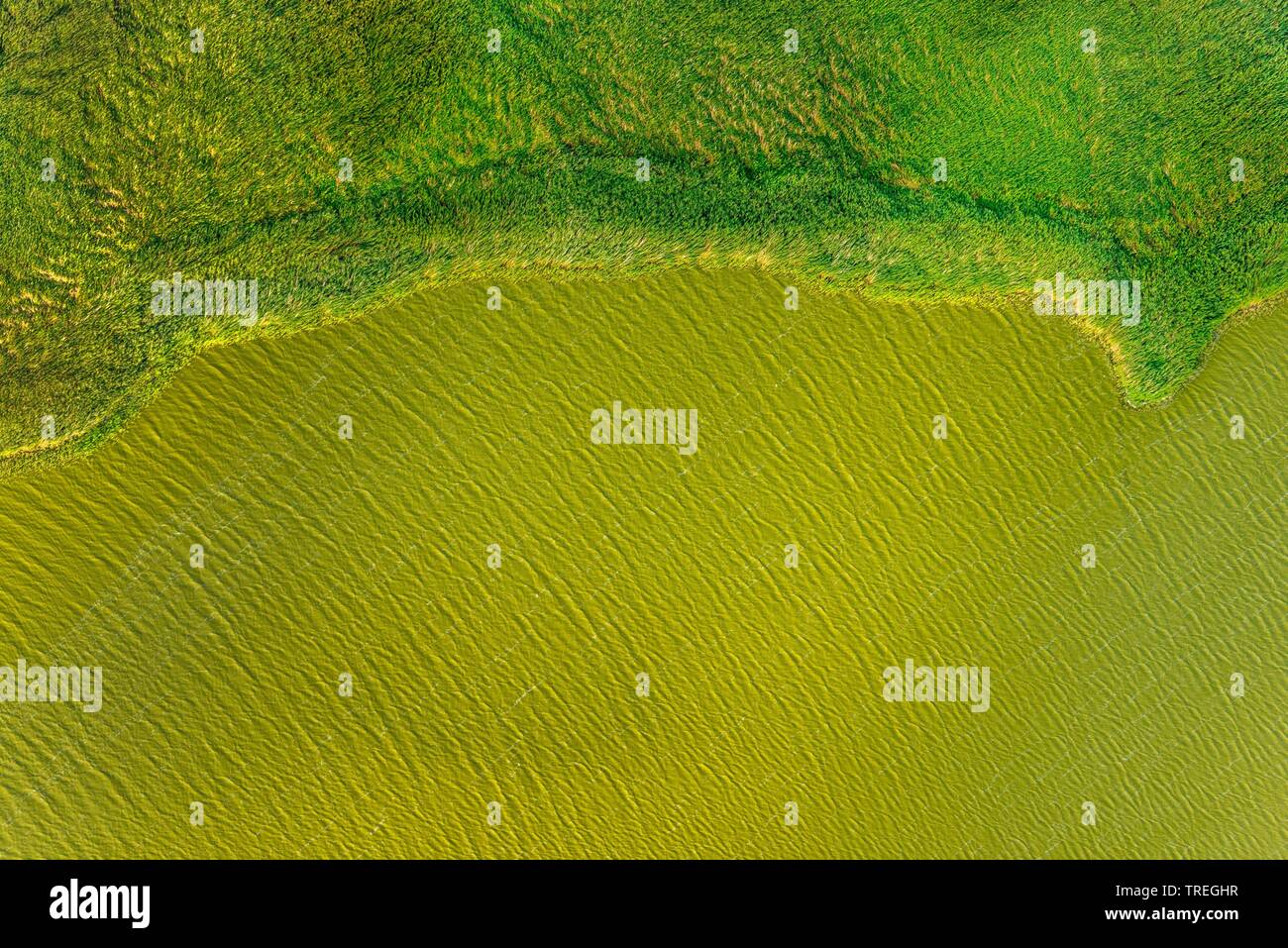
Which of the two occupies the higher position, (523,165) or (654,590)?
(523,165)

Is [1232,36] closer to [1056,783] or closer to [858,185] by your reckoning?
[858,185]

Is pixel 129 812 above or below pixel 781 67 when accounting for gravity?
below

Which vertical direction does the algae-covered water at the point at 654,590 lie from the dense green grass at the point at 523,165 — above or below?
below

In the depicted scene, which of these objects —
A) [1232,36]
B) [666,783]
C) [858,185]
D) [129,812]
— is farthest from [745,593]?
[1232,36]
